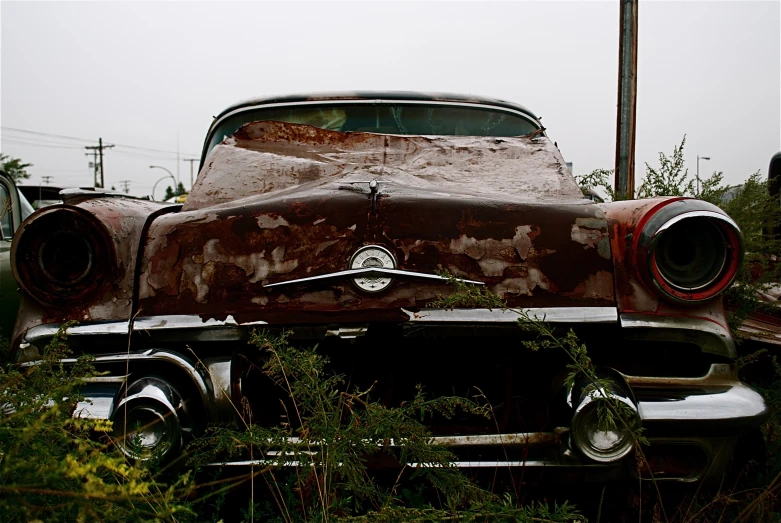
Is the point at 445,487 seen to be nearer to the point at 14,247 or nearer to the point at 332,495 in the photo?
the point at 332,495

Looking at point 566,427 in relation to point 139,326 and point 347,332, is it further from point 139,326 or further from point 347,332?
point 139,326

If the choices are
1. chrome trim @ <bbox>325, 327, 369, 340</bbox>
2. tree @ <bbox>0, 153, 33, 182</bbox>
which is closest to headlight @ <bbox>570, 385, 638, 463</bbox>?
chrome trim @ <bbox>325, 327, 369, 340</bbox>

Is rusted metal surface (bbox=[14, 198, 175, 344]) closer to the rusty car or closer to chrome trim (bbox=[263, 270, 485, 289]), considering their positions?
the rusty car

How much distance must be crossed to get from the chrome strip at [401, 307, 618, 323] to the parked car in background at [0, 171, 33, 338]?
212 centimetres

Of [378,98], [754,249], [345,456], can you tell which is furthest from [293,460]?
[754,249]

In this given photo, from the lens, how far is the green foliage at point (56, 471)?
98 centimetres

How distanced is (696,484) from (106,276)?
6.22ft

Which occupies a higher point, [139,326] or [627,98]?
[627,98]

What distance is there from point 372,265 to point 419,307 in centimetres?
19

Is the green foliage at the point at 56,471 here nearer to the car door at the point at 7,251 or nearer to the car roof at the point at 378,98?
the car door at the point at 7,251

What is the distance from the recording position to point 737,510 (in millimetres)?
1892

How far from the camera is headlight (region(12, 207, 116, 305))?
1.75 m

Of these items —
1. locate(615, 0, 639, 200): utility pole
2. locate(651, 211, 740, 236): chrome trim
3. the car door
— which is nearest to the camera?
locate(651, 211, 740, 236): chrome trim

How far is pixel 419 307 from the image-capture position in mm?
1747
